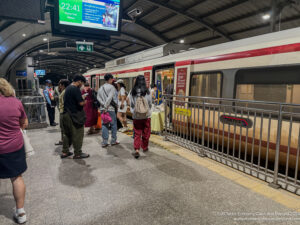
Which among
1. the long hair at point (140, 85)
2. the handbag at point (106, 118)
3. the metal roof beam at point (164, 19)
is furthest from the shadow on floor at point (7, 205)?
the metal roof beam at point (164, 19)

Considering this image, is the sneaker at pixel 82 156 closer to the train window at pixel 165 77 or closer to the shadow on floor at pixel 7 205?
the shadow on floor at pixel 7 205

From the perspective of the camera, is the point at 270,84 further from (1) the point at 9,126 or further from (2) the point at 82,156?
(1) the point at 9,126

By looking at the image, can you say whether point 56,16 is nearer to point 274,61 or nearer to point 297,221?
point 274,61

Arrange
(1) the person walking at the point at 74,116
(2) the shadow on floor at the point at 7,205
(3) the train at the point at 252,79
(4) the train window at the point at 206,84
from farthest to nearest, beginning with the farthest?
(4) the train window at the point at 206,84, (1) the person walking at the point at 74,116, (3) the train at the point at 252,79, (2) the shadow on floor at the point at 7,205

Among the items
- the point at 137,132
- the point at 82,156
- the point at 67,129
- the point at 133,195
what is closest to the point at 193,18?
the point at 137,132

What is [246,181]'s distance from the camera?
3.21 meters

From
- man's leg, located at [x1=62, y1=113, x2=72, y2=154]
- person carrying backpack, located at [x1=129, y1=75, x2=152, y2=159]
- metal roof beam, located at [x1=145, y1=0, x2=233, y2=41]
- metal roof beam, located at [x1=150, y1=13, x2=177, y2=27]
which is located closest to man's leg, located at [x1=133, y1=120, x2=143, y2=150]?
person carrying backpack, located at [x1=129, y1=75, x2=152, y2=159]

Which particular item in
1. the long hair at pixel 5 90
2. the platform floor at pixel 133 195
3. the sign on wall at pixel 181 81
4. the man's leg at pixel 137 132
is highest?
the sign on wall at pixel 181 81

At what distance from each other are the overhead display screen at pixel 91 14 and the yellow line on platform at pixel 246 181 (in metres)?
5.82

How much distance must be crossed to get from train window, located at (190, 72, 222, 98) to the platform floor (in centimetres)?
208

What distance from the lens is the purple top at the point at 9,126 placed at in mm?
2199

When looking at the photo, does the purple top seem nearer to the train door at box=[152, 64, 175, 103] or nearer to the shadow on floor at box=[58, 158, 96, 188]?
the shadow on floor at box=[58, 158, 96, 188]

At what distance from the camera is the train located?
11.9 feet

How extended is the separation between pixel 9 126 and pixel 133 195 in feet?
5.59
